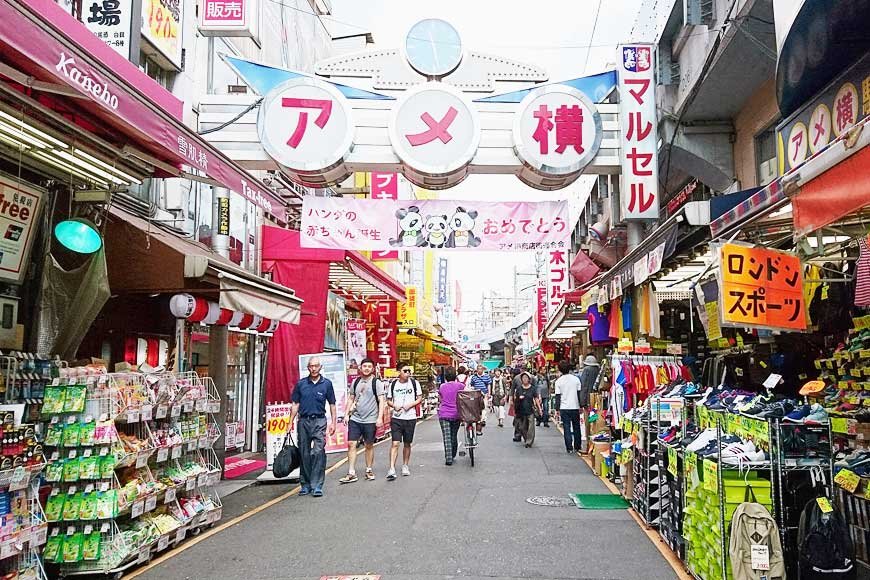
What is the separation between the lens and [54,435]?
6297mm

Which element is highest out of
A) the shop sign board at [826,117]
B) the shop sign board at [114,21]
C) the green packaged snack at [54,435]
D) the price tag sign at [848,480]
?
the shop sign board at [114,21]

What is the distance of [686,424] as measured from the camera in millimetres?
7188

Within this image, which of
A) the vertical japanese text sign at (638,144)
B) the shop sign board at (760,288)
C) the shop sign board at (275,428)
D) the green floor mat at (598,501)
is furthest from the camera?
the vertical japanese text sign at (638,144)

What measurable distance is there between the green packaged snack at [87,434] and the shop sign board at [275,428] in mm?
5370

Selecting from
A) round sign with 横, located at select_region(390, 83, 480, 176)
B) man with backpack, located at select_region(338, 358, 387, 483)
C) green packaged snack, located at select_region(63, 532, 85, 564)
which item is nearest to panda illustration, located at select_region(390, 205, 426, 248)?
round sign with 横, located at select_region(390, 83, 480, 176)

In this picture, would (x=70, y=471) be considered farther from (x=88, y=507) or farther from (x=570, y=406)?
(x=570, y=406)

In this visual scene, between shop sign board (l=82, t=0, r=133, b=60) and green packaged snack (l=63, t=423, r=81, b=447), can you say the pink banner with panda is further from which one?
green packaged snack (l=63, t=423, r=81, b=447)

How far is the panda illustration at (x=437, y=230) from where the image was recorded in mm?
12125

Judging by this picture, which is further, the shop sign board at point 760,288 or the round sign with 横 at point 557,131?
the round sign with 横 at point 557,131

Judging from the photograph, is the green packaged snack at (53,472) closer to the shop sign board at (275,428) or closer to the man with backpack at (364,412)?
the shop sign board at (275,428)

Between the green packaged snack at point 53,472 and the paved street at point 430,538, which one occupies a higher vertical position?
the green packaged snack at point 53,472

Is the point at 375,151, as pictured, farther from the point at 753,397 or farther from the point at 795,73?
the point at 753,397

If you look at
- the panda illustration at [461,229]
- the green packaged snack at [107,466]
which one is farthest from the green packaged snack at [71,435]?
the panda illustration at [461,229]

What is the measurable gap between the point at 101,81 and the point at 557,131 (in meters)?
8.37
